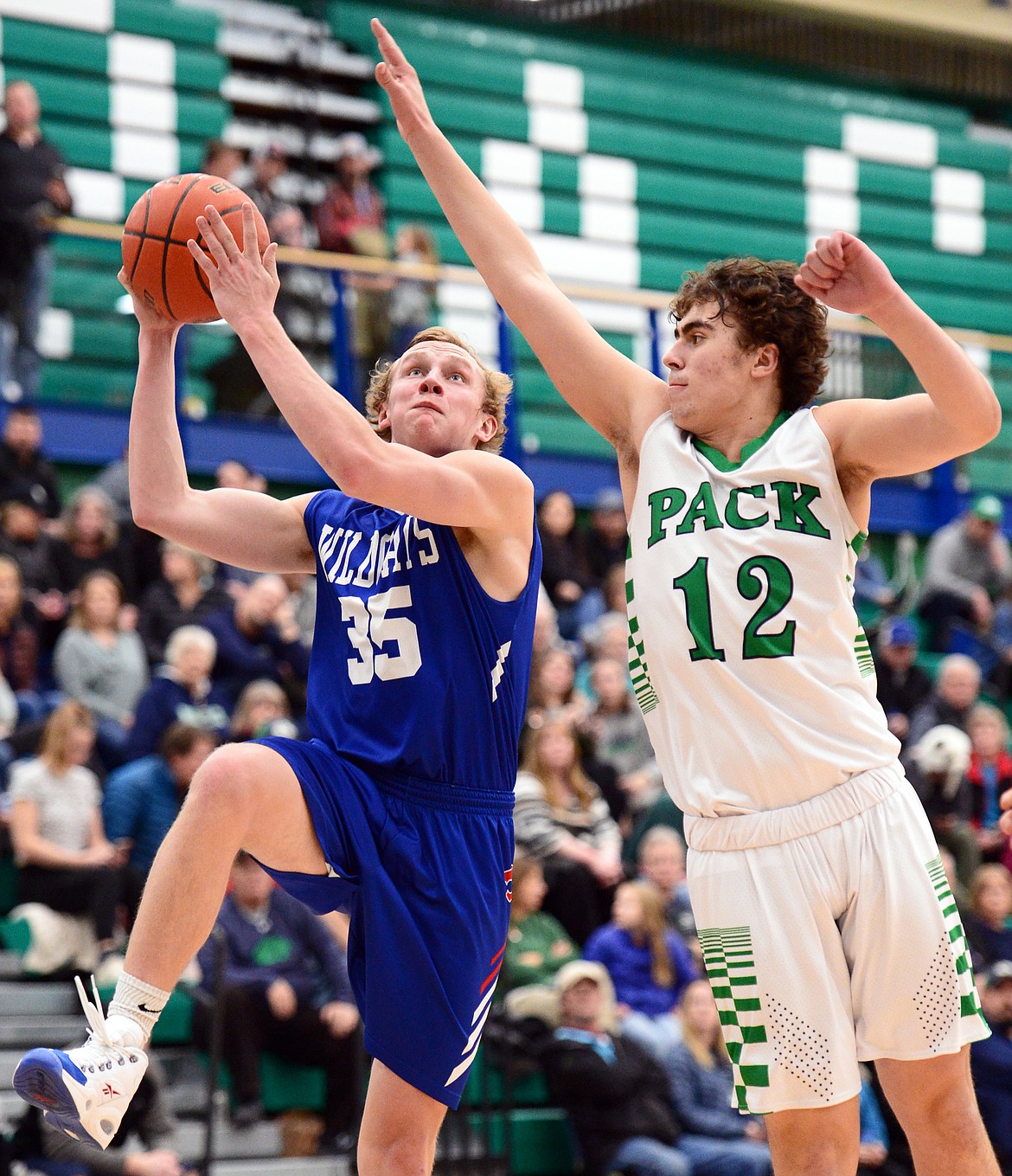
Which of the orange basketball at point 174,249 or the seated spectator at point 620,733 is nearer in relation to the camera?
the orange basketball at point 174,249

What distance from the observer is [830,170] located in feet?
62.0

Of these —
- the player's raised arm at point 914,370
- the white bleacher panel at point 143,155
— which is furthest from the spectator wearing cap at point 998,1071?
the white bleacher panel at point 143,155

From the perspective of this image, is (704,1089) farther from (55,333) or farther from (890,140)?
(890,140)

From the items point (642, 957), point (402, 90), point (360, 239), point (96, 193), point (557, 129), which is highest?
point (557, 129)

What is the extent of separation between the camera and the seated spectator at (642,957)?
8.83 meters

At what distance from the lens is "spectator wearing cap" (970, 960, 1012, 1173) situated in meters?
8.65

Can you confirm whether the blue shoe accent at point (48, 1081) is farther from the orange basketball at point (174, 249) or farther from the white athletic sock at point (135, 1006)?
the orange basketball at point (174, 249)

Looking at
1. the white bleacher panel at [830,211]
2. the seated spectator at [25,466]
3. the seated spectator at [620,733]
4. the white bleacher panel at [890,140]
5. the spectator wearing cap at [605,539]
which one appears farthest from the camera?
the white bleacher panel at [890,140]

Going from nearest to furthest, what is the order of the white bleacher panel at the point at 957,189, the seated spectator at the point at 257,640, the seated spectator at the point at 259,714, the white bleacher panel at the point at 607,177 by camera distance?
the seated spectator at the point at 259,714
the seated spectator at the point at 257,640
the white bleacher panel at the point at 607,177
the white bleacher panel at the point at 957,189

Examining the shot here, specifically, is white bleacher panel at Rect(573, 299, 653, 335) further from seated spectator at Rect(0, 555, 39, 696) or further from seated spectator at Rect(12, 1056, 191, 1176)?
seated spectator at Rect(12, 1056, 191, 1176)

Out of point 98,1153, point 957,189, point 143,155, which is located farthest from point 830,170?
point 98,1153

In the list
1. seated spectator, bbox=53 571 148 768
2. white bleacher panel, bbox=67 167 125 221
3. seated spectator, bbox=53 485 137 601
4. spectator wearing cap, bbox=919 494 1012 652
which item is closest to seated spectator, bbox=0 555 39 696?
seated spectator, bbox=53 571 148 768

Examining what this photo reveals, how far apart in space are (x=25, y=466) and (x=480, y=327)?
3.83 metres

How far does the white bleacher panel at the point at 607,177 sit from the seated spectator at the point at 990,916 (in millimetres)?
9630
